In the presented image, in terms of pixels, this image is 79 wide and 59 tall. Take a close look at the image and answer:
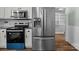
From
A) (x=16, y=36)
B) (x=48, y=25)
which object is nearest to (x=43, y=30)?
(x=48, y=25)

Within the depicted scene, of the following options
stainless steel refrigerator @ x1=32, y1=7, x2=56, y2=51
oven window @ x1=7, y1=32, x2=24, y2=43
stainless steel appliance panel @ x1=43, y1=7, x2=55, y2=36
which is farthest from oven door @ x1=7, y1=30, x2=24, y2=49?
stainless steel appliance panel @ x1=43, y1=7, x2=55, y2=36

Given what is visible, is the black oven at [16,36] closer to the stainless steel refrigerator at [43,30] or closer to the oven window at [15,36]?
the oven window at [15,36]

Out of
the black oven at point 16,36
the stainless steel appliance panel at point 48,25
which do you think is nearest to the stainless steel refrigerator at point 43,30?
the stainless steel appliance panel at point 48,25

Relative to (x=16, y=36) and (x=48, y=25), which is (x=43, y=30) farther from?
(x=16, y=36)

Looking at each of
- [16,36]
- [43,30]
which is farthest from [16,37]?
[43,30]

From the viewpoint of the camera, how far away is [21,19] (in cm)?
104

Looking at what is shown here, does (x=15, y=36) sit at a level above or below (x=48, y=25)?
below

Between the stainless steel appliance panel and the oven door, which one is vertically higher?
the stainless steel appliance panel

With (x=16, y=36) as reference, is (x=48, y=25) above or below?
above

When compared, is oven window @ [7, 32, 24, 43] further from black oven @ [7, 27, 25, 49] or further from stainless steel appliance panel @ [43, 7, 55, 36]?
stainless steel appliance panel @ [43, 7, 55, 36]
